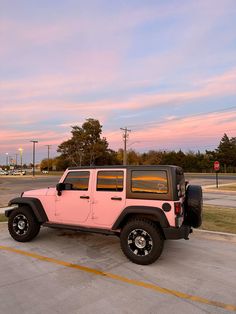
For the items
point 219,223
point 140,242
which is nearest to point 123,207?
point 140,242

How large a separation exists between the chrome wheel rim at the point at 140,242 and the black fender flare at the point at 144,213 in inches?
12.1

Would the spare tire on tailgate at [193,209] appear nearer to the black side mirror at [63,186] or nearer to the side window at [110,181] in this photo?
the side window at [110,181]

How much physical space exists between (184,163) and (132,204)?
255ft

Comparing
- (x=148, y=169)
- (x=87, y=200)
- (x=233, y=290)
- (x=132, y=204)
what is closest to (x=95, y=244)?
(x=87, y=200)

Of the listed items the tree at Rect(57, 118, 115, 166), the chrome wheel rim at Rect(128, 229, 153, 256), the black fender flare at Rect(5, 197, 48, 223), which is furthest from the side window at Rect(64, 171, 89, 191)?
the tree at Rect(57, 118, 115, 166)

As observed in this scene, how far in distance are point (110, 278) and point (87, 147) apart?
76669 millimetres

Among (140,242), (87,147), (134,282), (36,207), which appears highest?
(87,147)

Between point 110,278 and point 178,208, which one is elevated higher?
point 178,208

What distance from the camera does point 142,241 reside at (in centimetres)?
514

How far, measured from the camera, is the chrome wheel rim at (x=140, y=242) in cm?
509

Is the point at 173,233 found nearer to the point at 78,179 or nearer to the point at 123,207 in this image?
the point at 123,207

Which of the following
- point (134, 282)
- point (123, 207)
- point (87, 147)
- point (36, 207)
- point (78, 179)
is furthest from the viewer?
point (87, 147)

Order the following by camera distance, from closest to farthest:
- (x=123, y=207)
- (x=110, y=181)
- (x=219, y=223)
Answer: (x=123, y=207), (x=110, y=181), (x=219, y=223)

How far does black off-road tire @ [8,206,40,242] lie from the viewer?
253 inches
